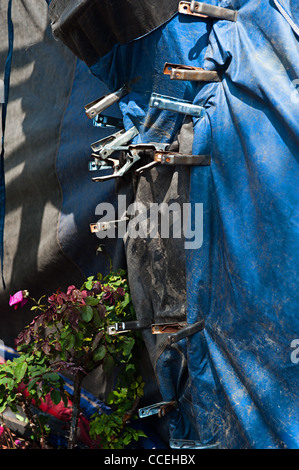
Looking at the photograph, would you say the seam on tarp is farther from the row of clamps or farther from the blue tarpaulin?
the row of clamps

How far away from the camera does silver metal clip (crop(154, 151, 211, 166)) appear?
182 cm

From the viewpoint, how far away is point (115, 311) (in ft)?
7.45

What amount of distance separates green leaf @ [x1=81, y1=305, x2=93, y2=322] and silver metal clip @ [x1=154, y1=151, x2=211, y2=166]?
60 cm

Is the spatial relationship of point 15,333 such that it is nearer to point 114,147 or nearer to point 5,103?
point 5,103

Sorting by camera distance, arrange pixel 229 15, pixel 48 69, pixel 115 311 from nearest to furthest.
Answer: pixel 229 15 → pixel 115 311 → pixel 48 69

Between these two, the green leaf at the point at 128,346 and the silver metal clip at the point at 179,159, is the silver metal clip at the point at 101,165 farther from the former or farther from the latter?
the green leaf at the point at 128,346

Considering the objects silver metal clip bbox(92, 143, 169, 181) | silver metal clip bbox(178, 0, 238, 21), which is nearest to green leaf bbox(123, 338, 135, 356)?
silver metal clip bbox(92, 143, 169, 181)

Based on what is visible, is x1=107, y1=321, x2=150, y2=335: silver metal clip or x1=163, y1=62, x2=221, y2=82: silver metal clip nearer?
x1=163, y1=62, x2=221, y2=82: silver metal clip

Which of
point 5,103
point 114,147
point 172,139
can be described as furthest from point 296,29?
point 5,103

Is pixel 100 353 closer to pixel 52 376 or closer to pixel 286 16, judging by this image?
pixel 52 376

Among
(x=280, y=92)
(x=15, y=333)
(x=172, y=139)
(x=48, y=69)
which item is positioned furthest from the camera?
(x=15, y=333)

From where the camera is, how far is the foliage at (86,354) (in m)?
2.19

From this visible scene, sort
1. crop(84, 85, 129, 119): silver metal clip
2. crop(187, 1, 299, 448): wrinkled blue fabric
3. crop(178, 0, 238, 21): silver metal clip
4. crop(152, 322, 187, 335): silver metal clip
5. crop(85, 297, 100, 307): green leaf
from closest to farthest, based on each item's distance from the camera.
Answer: crop(187, 1, 299, 448): wrinkled blue fabric < crop(178, 0, 238, 21): silver metal clip < crop(152, 322, 187, 335): silver metal clip < crop(84, 85, 129, 119): silver metal clip < crop(85, 297, 100, 307): green leaf
